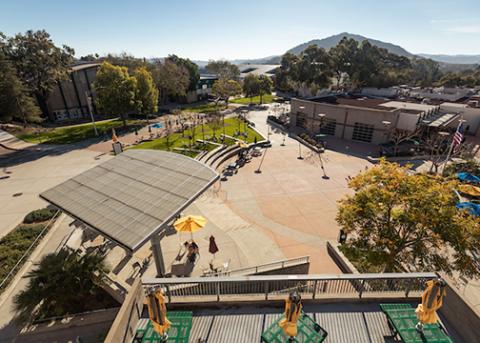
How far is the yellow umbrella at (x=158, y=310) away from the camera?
5969 mm

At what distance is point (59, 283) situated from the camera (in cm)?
1065

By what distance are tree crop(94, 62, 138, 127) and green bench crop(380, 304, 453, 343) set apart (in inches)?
1791

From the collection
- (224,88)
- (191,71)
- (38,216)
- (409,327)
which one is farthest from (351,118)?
(191,71)

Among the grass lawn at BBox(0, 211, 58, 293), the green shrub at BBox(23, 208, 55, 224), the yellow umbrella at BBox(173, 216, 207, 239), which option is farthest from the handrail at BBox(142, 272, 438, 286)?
the green shrub at BBox(23, 208, 55, 224)

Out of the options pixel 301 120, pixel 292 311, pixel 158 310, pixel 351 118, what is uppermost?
pixel 292 311

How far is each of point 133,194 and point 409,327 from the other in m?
12.5

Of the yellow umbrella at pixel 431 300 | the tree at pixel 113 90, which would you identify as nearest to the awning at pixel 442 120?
the yellow umbrella at pixel 431 300

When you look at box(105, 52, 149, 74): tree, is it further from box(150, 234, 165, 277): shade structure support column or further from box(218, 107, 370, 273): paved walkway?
box(150, 234, 165, 277): shade structure support column

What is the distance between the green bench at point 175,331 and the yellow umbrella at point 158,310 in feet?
1.60

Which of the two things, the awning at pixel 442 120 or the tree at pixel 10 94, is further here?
the awning at pixel 442 120

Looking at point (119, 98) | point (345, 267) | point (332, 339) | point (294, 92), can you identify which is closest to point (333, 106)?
point (345, 267)

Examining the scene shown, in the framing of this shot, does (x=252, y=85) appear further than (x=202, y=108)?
Yes

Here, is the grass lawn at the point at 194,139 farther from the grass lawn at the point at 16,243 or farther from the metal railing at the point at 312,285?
the metal railing at the point at 312,285

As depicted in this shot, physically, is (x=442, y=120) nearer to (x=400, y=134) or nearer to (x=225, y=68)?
(x=400, y=134)
